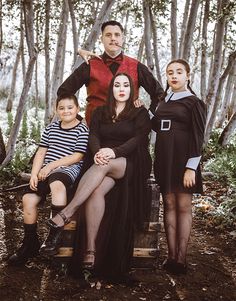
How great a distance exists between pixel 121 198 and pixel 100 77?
1.63 metres

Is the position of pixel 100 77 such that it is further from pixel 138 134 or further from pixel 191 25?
pixel 191 25

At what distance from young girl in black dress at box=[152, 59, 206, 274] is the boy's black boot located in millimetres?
1446

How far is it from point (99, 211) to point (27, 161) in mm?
5287

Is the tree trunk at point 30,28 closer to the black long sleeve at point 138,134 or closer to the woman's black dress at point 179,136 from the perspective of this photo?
the black long sleeve at point 138,134

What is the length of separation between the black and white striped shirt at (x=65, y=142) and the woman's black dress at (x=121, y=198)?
141mm

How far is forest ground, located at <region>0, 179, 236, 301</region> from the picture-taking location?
138 inches

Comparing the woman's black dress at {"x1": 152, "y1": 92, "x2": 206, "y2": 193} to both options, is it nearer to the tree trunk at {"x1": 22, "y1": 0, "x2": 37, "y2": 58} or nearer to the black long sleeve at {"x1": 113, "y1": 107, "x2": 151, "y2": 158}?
the black long sleeve at {"x1": 113, "y1": 107, "x2": 151, "y2": 158}

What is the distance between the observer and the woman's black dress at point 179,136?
4.01 m

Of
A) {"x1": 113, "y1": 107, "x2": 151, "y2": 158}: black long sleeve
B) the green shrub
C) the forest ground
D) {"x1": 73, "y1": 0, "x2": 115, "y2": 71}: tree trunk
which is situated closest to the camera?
the forest ground

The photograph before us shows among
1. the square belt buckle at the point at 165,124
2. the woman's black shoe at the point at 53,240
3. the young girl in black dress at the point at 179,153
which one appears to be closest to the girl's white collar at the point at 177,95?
the young girl in black dress at the point at 179,153

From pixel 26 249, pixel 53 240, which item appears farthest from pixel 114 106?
pixel 26 249

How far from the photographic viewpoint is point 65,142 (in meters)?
4.24

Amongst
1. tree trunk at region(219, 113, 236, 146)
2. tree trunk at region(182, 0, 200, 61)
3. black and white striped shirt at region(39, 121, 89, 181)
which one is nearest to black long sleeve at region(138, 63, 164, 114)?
black and white striped shirt at region(39, 121, 89, 181)

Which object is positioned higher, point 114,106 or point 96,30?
point 96,30
